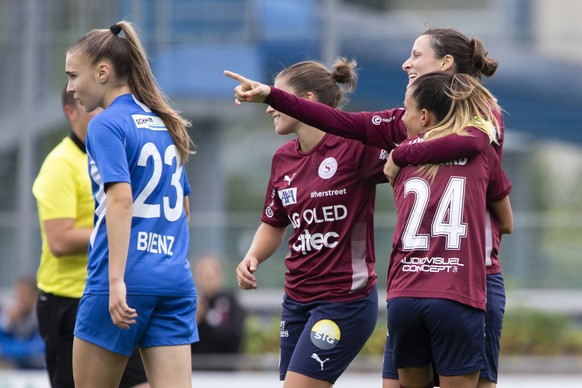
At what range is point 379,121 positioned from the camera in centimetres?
475

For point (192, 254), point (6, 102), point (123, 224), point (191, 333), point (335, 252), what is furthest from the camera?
point (6, 102)

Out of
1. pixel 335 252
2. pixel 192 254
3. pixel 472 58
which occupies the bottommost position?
pixel 192 254

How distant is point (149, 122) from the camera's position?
444 centimetres

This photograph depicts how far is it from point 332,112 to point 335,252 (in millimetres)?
672

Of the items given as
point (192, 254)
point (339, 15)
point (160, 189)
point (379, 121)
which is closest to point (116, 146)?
point (160, 189)

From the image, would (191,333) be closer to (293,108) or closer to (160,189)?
(160,189)

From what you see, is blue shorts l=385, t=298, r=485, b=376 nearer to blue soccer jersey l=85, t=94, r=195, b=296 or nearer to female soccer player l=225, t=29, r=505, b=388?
female soccer player l=225, t=29, r=505, b=388

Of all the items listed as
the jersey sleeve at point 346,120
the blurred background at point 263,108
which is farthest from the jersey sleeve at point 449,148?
the blurred background at point 263,108

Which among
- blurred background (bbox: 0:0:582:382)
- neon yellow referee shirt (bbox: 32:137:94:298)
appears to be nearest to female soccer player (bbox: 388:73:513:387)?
neon yellow referee shirt (bbox: 32:137:94:298)

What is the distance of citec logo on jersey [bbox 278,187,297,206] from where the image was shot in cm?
501

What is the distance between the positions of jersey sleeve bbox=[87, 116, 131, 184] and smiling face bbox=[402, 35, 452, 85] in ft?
4.29

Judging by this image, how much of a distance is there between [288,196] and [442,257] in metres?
1.05

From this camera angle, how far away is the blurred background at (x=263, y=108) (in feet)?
36.1

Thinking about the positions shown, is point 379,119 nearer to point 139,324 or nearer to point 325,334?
point 325,334
